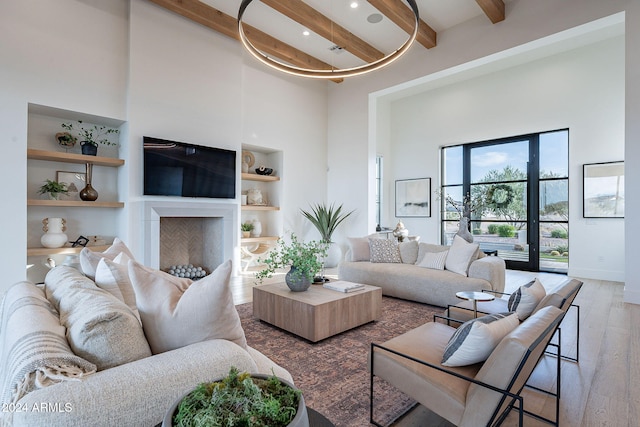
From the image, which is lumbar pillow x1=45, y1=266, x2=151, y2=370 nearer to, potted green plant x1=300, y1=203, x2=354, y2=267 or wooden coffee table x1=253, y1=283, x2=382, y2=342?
wooden coffee table x1=253, y1=283, x2=382, y2=342

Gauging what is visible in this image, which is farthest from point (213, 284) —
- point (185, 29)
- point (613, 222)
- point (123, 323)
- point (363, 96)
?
point (613, 222)

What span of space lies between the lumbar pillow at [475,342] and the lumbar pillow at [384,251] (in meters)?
3.17

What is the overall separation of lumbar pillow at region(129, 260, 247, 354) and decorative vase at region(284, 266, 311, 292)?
6.05ft

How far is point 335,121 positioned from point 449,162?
114 inches

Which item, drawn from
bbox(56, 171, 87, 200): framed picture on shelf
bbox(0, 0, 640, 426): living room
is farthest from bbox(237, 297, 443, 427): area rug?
bbox(56, 171, 87, 200): framed picture on shelf

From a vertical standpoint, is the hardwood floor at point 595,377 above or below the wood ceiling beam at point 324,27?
below

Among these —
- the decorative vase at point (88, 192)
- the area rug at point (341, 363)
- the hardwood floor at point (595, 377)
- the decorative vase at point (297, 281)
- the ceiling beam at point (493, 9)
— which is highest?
the ceiling beam at point (493, 9)

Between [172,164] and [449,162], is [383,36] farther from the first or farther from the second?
[172,164]

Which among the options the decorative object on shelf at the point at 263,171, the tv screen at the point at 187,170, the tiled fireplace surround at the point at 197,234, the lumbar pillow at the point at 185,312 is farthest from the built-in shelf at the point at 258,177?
the lumbar pillow at the point at 185,312

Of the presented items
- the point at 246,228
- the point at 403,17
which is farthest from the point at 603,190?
the point at 246,228

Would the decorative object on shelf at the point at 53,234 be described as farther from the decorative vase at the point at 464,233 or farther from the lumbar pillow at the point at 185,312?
the decorative vase at the point at 464,233

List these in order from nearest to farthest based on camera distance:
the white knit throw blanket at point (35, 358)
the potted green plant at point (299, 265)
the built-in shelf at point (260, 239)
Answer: the white knit throw blanket at point (35, 358) → the potted green plant at point (299, 265) → the built-in shelf at point (260, 239)

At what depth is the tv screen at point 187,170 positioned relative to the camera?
15.6ft

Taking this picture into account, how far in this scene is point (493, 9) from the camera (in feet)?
15.1
